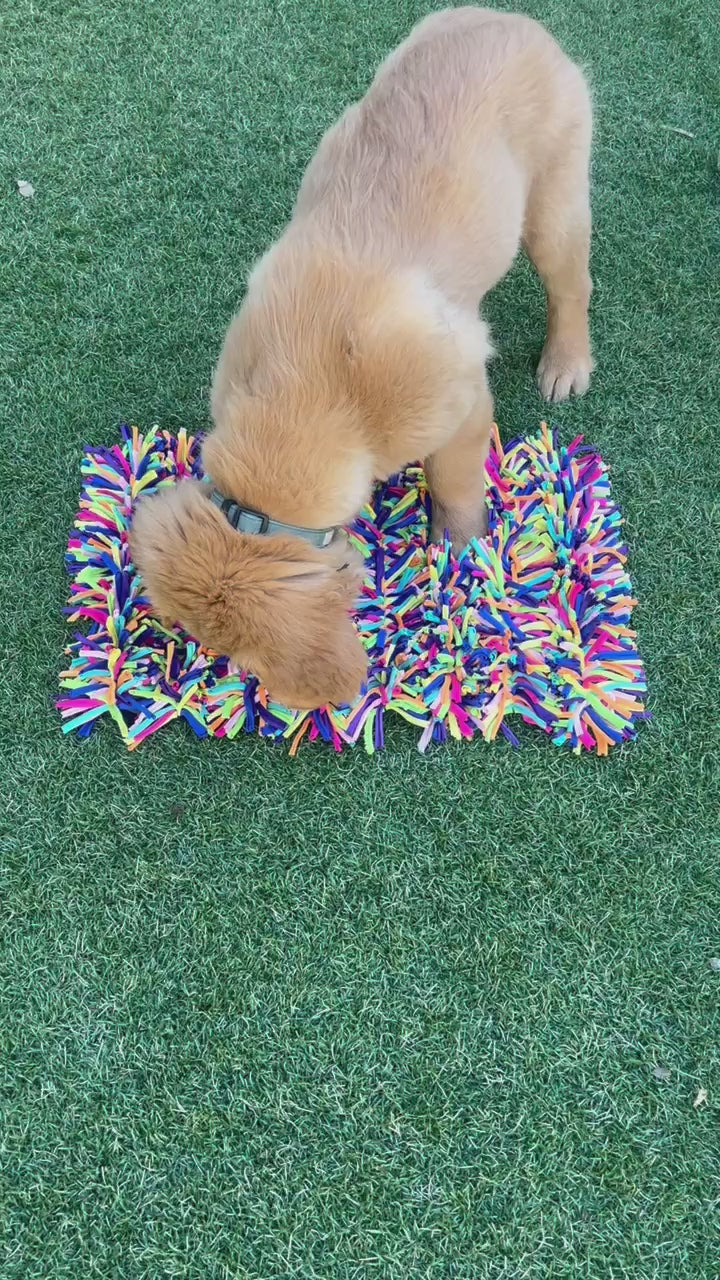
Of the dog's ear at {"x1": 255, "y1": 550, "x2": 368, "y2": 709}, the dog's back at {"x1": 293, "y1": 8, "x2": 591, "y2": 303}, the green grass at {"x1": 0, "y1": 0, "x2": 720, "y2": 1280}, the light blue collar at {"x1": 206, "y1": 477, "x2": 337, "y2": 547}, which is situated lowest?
the green grass at {"x1": 0, "y1": 0, "x2": 720, "y2": 1280}

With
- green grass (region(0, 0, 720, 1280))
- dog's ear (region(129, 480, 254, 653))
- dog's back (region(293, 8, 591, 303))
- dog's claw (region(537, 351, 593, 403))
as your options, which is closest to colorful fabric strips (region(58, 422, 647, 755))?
green grass (region(0, 0, 720, 1280))

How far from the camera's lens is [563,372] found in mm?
2744

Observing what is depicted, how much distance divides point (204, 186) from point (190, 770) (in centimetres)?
223

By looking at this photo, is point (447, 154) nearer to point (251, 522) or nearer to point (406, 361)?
point (406, 361)

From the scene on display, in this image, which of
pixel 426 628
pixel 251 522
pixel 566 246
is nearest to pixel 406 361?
pixel 251 522

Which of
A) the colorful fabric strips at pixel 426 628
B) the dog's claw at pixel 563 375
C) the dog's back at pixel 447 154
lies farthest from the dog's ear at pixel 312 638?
the dog's claw at pixel 563 375

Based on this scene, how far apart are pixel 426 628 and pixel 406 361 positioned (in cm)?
79

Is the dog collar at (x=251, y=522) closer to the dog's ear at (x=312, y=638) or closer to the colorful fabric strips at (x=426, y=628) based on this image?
the dog's ear at (x=312, y=638)

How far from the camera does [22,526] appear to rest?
250 cm

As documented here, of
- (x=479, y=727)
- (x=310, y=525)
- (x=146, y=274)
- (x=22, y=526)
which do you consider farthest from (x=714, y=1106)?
(x=146, y=274)

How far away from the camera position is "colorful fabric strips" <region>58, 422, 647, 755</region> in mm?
2191

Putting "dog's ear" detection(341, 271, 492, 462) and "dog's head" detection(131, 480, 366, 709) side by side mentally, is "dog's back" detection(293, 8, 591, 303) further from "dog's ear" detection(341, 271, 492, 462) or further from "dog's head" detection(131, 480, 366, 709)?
"dog's head" detection(131, 480, 366, 709)

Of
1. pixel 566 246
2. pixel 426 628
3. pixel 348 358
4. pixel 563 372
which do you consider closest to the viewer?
pixel 348 358

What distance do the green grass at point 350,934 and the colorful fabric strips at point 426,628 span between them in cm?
8
